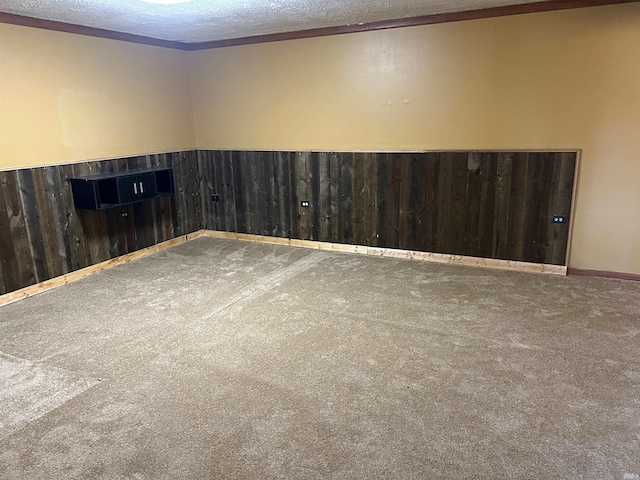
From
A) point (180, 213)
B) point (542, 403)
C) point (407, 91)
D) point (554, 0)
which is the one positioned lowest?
point (542, 403)

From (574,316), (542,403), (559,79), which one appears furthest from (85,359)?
(559,79)

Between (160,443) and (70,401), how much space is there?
696 millimetres

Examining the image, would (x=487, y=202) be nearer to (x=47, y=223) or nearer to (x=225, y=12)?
(x=225, y=12)

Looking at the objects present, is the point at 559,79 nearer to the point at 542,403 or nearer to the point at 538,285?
the point at 538,285

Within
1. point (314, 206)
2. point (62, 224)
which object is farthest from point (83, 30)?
point (314, 206)

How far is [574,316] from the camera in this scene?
3.49 m

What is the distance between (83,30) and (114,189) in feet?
4.85

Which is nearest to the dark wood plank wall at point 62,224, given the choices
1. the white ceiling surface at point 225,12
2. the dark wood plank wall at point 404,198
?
the dark wood plank wall at point 404,198

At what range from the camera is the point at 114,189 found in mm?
4555

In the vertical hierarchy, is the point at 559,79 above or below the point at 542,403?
above

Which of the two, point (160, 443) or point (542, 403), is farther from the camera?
point (542, 403)

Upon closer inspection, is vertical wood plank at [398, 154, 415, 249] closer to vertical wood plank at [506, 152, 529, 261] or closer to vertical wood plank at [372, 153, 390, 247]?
vertical wood plank at [372, 153, 390, 247]

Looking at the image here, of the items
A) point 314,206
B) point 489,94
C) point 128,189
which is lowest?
point 314,206

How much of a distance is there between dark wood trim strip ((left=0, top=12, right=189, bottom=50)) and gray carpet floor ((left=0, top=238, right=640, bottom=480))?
2.26 meters
